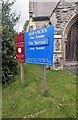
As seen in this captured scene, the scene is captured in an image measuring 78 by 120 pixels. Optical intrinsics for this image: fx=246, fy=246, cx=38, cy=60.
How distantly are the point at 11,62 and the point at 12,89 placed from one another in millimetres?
1923

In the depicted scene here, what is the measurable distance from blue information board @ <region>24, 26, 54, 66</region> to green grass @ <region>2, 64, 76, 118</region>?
1177 millimetres

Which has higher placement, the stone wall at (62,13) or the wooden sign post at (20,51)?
the stone wall at (62,13)

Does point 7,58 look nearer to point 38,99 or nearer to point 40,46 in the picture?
point 40,46

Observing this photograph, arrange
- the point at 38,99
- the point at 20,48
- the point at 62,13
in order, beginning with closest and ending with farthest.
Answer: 1. the point at 38,99
2. the point at 20,48
3. the point at 62,13

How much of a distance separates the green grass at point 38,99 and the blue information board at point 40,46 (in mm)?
1177

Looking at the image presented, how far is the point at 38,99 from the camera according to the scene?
8.51 m

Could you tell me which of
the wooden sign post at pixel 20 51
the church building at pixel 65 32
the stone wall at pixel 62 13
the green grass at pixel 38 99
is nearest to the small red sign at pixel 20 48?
the wooden sign post at pixel 20 51

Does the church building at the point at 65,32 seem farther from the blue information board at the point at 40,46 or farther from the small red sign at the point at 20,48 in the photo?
the blue information board at the point at 40,46

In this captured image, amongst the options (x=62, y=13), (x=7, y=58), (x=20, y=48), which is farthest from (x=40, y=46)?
(x=62, y=13)

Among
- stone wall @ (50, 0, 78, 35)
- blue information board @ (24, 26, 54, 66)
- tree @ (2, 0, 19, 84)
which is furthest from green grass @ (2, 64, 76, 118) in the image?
stone wall @ (50, 0, 78, 35)

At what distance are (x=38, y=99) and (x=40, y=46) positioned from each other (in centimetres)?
194

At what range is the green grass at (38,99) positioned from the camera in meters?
7.56

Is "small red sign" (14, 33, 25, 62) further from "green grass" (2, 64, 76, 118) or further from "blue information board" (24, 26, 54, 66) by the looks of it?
"green grass" (2, 64, 76, 118)

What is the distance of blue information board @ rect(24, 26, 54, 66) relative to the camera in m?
8.48
